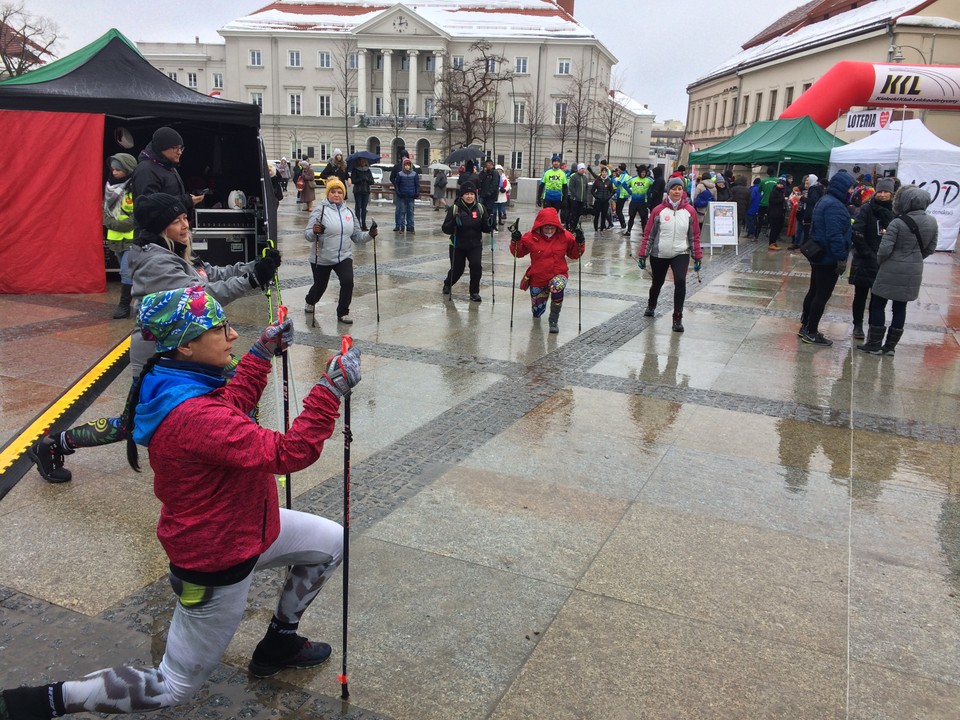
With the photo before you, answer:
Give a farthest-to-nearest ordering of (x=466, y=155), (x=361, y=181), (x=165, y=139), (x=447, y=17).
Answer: (x=447, y=17) < (x=466, y=155) < (x=361, y=181) < (x=165, y=139)

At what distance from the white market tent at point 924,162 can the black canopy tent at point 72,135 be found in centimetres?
1576

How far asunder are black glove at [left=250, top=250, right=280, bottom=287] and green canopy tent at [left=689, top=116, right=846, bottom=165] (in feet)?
63.9

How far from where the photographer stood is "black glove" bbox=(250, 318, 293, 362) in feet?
9.28

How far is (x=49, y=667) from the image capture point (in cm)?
292

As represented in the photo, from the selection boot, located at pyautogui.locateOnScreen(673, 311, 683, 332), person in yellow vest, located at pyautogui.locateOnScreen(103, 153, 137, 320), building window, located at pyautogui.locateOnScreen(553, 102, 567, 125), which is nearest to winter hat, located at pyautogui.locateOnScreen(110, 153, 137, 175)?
person in yellow vest, located at pyautogui.locateOnScreen(103, 153, 137, 320)

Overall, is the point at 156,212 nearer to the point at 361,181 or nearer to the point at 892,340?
the point at 892,340

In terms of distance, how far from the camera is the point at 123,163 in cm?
839

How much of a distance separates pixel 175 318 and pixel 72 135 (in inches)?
362

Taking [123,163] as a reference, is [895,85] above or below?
above

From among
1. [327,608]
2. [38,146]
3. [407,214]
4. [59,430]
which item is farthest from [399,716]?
[407,214]

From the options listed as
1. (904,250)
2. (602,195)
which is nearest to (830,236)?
(904,250)

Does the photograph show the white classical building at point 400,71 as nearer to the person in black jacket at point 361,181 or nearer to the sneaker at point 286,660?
the person in black jacket at point 361,181

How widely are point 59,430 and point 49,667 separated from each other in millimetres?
1547

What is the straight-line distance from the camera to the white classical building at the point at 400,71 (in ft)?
244
